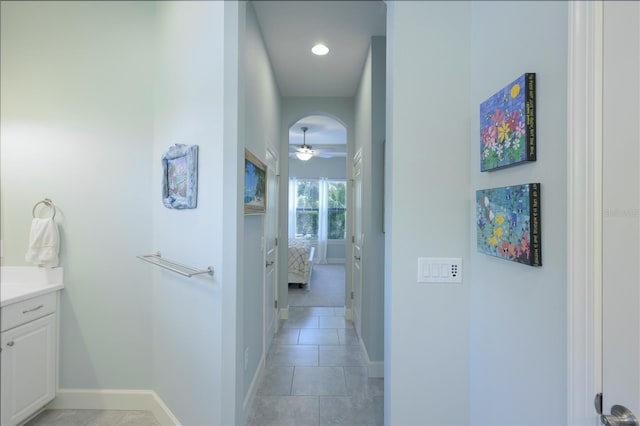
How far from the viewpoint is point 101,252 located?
2186mm

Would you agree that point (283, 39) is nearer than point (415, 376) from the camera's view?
No

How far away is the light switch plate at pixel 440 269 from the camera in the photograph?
4.68ft

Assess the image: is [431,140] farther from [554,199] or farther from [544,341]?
[544,341]

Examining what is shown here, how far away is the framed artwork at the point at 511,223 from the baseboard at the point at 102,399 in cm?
240

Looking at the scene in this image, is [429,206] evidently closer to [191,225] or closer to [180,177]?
[191,225]

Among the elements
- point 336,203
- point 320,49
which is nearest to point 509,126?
point 320,49

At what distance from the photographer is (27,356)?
1944 millimetres

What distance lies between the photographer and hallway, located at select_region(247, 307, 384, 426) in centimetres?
219
